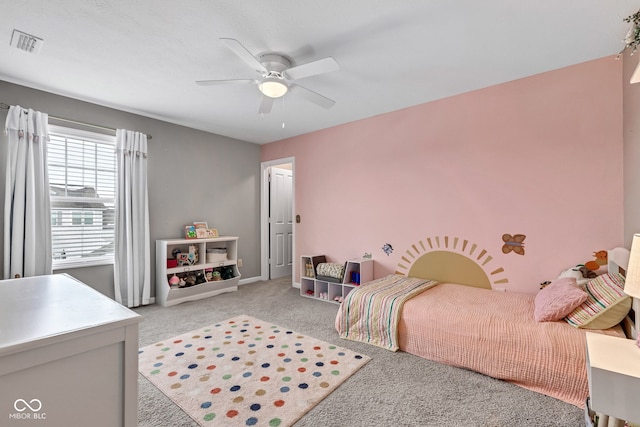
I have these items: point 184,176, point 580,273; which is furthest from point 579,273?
point 184,176

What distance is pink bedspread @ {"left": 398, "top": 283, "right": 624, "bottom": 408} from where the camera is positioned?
183 centimetres

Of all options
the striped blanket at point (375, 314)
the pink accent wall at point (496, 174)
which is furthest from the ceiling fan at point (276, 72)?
the striped blanket at point (375, 314)

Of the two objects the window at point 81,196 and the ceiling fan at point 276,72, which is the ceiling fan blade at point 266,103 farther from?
the window at point 81,196

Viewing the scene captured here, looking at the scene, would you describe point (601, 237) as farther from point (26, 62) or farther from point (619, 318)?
point (26, 62)

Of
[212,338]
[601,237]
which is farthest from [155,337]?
[601,237]

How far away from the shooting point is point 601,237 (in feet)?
8.11

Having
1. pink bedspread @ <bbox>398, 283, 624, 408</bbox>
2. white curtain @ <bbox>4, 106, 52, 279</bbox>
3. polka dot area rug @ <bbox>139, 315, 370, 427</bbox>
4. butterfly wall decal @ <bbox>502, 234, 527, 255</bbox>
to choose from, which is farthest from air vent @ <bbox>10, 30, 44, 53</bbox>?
butterfly wall decal @ <bbox>502, 234, 527, 255</bbox>

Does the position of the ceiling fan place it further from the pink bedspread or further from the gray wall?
the pink bedspread

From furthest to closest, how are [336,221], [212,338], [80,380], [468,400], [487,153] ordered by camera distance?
[336,221], [487,153], [212,338], [468,400], [80,380]

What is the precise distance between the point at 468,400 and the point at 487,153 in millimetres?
2282

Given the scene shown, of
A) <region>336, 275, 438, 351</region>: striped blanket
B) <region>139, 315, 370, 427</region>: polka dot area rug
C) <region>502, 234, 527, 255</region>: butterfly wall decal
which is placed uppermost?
<region>502, 234, 527, 255</region>: butterfly wall decal

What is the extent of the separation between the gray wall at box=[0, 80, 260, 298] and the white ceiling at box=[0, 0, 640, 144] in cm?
19

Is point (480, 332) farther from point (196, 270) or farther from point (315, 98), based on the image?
point (196, 270)

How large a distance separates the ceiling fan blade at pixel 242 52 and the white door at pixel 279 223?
10.6ft
